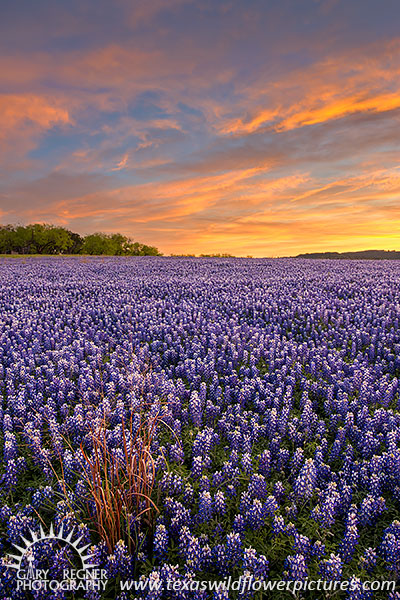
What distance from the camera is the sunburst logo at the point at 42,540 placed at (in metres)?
2.27

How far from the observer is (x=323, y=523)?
2.71m

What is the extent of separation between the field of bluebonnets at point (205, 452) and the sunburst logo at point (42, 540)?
0.19 ft

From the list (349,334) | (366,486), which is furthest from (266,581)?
(349,334)

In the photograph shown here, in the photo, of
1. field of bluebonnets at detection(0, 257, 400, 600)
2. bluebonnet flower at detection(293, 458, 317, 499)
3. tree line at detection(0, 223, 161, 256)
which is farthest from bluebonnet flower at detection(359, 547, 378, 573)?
tree line at detection(0, 223, 161, 256)

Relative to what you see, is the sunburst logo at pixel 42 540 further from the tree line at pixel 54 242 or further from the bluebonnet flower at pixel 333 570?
the tree line at pixel 54 242

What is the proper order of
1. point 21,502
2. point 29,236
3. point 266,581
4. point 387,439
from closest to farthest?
point 266,581 < point 21,502 < point 387,439 < point 29,236

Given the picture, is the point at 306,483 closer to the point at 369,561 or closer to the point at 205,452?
the point at 369,561

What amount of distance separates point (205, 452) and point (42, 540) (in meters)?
1.64

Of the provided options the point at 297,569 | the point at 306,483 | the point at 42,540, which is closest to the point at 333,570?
the point at 297,569

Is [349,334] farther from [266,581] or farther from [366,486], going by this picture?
[266,581]

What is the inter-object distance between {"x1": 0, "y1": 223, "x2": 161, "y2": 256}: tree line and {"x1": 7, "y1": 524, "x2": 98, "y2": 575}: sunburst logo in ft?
283

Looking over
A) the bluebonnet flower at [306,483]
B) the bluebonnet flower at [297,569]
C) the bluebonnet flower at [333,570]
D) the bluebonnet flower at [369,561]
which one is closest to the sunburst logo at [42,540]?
the bluebonnet flower at [297,569]

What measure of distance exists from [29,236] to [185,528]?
100159 mm

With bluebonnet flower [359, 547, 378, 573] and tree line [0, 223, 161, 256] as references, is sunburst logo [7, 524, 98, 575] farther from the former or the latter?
tree line [0, 223, 161, 256]
